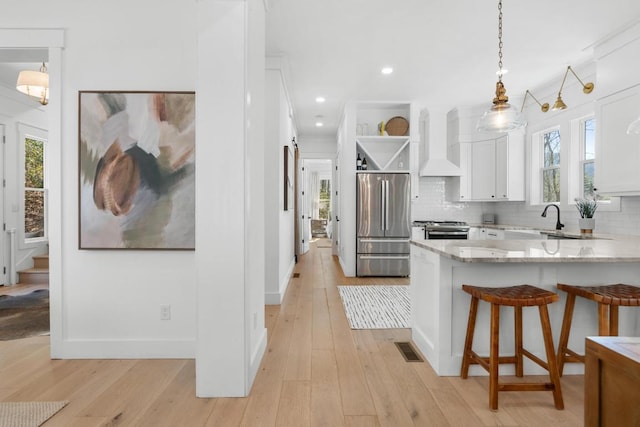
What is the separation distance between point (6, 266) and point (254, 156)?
4.80 m

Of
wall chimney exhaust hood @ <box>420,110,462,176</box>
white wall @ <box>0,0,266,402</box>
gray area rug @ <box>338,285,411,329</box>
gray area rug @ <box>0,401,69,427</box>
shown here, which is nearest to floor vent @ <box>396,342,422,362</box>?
gray area rug @ <box>338,285,411,329</box>

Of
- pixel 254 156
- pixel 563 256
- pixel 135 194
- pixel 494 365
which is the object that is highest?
pixel 254 156

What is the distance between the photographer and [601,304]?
209 centimetres

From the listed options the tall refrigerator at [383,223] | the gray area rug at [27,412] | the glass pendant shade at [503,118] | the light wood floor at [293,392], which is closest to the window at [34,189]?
the light wood floor at [293,392]

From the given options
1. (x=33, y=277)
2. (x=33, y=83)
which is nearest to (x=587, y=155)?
(x=33, y=83)

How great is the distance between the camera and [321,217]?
1392 cm

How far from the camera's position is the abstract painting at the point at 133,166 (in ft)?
8.46

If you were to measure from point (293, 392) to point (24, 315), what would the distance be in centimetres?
327

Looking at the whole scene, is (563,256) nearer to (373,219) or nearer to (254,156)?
(254,156)

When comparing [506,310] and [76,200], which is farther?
[76,200]

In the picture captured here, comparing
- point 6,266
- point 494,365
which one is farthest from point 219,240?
point 6,266

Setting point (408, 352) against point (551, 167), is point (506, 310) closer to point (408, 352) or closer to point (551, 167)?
point (408, 352)

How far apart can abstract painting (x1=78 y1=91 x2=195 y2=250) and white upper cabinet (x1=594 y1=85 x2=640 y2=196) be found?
13.0 ft

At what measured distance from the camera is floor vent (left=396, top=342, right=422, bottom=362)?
8.64ft
